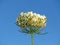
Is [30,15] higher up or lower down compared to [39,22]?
higher up

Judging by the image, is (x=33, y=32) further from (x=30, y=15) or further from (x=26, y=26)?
(x=30, y=15)

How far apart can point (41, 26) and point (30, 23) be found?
34 cm

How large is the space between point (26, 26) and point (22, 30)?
37cm

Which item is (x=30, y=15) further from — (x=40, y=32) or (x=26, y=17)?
(x=40, y=32)

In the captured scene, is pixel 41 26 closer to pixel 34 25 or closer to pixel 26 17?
pixel 34 25

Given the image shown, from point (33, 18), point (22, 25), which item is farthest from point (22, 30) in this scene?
point (33, 18)

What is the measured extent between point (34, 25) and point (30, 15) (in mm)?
506

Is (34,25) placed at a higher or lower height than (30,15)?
lower

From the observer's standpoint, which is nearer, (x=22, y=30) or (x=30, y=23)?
(x=30, y=23)

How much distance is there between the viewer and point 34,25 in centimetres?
347

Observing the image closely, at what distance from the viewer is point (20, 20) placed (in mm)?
3760

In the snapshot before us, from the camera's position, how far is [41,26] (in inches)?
140

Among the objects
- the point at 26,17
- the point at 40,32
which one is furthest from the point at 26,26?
the point at 40,32

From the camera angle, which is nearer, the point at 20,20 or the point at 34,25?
the point at 34,25
